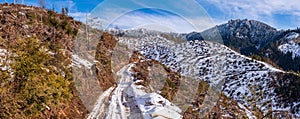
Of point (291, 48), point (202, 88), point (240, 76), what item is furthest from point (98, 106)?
point (291, 48)

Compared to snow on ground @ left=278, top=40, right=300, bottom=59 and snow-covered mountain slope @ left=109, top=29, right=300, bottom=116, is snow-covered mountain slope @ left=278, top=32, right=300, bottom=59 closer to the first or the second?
snow on ground @ left=278, top=40, right=300, bottom=59

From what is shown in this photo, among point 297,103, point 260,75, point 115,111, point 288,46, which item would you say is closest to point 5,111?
point 115,111

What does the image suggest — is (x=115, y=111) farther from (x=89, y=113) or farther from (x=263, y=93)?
(x=263, y=93)

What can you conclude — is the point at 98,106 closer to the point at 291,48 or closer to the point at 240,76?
the point at 240,76

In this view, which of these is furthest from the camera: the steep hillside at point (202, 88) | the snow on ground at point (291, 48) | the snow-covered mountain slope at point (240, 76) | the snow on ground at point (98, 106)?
the snow on ground at point (291, 48)

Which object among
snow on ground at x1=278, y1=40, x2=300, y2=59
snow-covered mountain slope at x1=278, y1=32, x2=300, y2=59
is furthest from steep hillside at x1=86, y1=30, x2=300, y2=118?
snow-covered mountain slope at x1=278, y1=32, x2=300, y2=59

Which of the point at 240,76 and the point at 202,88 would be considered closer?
the point at 202,88

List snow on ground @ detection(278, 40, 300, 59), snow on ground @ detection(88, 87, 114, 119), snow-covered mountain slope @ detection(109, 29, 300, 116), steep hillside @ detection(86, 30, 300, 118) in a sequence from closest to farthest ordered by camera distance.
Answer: snow on ground @ detection(88, 87, 114, 119) < steep hillside @ detection(86, 30, 300, 118) < snow-covered mountain slope @ detection(109, 29, 300, 116) < snow on ground @ detection(278, 40, 300, 59)

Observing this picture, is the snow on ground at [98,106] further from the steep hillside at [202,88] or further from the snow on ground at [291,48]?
the snow on ground at [291,48]

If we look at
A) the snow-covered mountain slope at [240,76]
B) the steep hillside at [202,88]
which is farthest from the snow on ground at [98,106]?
the snow-covered mountain slope at [240,76]
